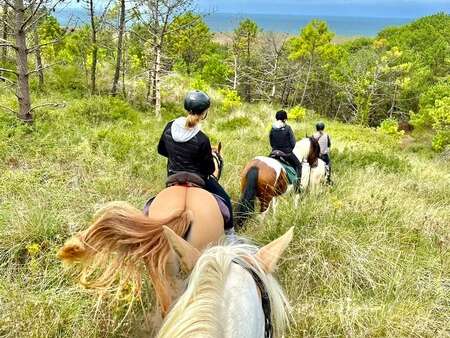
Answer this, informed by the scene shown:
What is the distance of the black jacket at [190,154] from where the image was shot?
11.4 ft

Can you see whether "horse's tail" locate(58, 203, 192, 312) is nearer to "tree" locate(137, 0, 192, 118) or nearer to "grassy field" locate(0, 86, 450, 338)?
"grassy field" locate(0, 86, 450, 338)

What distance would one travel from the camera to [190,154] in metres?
3.48

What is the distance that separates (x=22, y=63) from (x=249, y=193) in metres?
4.36

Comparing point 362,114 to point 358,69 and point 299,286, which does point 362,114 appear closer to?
point 358,69

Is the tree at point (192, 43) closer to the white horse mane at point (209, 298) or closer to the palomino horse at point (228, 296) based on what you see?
the palomino horse at point (228, 296)

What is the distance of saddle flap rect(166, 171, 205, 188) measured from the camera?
3.43 meters

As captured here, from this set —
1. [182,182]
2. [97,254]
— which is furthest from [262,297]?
[182,182]

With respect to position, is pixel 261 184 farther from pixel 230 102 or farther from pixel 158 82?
pixel 230 102

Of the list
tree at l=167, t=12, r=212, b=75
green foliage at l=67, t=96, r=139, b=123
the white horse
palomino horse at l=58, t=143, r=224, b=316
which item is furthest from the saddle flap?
tree at l=167, t=12, r=212, b=75

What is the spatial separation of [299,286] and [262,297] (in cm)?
212

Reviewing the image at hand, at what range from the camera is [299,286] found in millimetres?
3818

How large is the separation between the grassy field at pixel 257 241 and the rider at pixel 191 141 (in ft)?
3.09

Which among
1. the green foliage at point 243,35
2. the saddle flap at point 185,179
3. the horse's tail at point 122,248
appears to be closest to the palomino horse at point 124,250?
the horse's tail at point 122,248

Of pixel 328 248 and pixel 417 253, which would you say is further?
pixel 417 253
